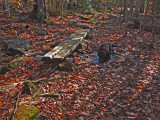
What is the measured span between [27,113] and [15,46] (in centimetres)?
511

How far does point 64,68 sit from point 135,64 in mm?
3348

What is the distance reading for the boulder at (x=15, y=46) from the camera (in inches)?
289

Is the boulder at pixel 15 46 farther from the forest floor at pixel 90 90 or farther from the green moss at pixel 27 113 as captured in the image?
the green moss at pixel 27 113

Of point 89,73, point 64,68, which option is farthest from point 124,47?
point 64,68

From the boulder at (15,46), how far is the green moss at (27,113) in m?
4.46

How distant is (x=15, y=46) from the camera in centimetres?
759

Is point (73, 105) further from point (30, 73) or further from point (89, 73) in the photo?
point (30, 73)

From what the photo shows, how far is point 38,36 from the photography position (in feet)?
32.9

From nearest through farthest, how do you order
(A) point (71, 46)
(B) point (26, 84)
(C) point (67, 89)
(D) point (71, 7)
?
(B) point (26, 84) < (C) point (67, 89) < (A) point (71, 46) < (D) point (71, 7)

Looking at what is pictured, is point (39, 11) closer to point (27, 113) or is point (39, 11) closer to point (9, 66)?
point (9, 66)

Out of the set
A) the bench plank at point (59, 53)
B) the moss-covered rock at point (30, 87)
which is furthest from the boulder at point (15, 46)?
the moss-covered rock at point (30, 87)

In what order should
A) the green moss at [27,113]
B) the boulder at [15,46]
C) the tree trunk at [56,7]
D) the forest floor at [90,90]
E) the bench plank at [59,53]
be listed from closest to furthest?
1. the green moss at [27,113]
2. the forest floor at [90,90]
3. the bench plank at [59,53]
4. the boulder at [15,46]
5. the tree trunk at [56,7]

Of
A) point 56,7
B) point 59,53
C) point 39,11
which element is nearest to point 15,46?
point 59,53

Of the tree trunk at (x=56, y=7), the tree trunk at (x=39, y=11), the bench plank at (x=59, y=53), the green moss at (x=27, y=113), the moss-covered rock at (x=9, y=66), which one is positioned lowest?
the green moss at (x=27, y=113)
